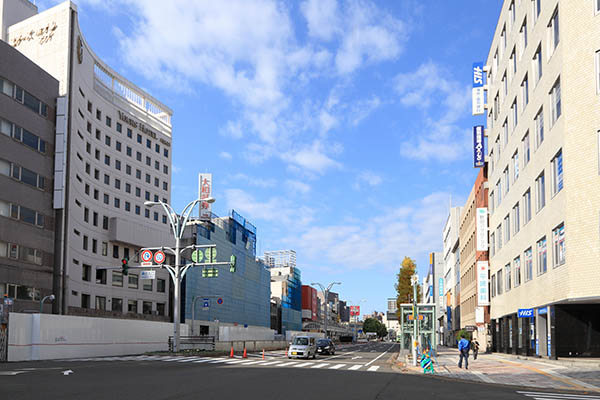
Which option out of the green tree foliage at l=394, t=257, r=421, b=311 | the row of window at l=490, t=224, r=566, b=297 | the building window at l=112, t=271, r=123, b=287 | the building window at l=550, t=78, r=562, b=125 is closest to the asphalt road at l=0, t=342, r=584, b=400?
the row of window at l=490, t=224, r=566, b=297

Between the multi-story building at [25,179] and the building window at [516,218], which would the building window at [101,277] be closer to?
the multi-story building at [25,179]

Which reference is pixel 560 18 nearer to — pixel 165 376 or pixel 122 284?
pixel 165 376

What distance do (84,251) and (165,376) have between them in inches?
2104

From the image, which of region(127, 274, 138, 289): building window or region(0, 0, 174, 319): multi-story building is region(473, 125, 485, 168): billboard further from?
region(127, 274, 138, 289): building window

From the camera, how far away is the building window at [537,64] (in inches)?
1455

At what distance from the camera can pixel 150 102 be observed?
9269cm

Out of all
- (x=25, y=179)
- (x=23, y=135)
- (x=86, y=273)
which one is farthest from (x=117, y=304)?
Result: (x=23, y=135)

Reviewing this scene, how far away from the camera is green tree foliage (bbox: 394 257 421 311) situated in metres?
99.6

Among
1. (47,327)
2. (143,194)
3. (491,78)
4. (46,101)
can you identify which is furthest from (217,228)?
(47,327)

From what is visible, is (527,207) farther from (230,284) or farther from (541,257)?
(230,284)

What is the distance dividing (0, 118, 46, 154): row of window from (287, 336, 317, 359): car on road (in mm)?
30182

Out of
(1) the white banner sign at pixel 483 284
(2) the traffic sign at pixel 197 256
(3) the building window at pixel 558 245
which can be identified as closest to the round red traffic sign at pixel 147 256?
(2) the traffic sign at pixel 197 256

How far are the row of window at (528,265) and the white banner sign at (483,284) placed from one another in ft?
3.75

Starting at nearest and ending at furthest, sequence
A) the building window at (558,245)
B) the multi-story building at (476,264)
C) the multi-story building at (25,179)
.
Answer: the building window at (558,245)
the multi-story building at (25,179)
the multi-story building at (476,264)
